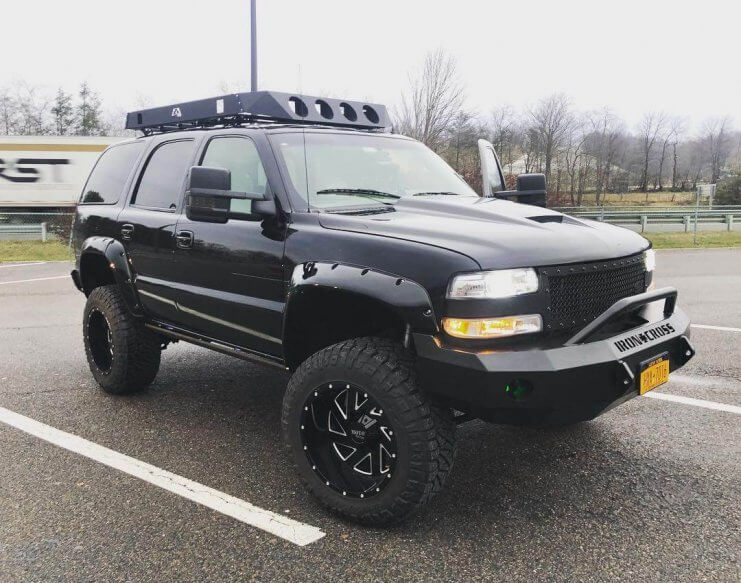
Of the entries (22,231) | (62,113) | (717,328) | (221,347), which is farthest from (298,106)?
(62,113)

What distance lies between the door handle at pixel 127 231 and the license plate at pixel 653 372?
335cm

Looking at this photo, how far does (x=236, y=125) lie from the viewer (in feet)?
13.9

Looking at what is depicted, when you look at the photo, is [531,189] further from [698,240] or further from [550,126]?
[550,126]

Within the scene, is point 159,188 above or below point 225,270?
above

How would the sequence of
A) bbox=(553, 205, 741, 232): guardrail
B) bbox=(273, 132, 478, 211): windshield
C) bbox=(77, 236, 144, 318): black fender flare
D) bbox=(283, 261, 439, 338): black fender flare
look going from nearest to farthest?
A: bbox=(283, 261, 439, 338): black fender flare, bbox=(273, 132, 478, 211): windshield, bbox=(77, 236, 144, 318): black fender flare, bbox=(553, 205, 741, 232): guardrail

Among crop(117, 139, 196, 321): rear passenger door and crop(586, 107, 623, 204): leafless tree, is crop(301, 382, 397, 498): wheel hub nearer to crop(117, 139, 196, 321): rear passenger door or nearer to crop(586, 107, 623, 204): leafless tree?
crop(117, 139, 196, 321): rear passenger door

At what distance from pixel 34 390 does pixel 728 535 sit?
473 cm

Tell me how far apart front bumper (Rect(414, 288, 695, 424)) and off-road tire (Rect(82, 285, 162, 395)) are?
2755 mm

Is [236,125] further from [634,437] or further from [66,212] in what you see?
[66,212]

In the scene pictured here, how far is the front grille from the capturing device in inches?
111

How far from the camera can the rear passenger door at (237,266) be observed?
11.6 ft

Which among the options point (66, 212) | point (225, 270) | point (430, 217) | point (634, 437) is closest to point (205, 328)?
point (225, 270)

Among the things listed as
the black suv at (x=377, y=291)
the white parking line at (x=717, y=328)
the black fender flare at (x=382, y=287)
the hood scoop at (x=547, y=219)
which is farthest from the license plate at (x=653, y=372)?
the white parking line at (x=717, y=328)

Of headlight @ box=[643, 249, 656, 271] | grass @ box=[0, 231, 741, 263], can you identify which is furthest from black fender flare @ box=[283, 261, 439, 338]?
grass @ box=[0, 231, 741, 263]
